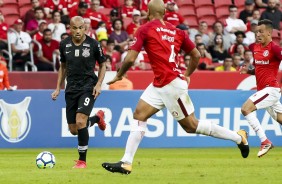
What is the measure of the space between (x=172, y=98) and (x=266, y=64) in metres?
4.25

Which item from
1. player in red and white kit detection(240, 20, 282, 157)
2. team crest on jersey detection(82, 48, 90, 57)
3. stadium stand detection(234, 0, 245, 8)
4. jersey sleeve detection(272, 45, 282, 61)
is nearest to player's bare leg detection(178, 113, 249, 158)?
team crest on jersey detection(82, 48, 90, 57)

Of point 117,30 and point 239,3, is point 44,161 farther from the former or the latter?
point 239,3

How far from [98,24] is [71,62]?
9.77 meters

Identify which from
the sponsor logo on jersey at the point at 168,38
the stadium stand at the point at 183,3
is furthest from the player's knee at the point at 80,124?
the stadium stand at the point at 183,3

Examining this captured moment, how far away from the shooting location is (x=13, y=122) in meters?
18.1

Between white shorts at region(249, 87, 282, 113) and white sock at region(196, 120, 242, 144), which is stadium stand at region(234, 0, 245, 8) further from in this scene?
white sock at region(196, 120, 242, 144)

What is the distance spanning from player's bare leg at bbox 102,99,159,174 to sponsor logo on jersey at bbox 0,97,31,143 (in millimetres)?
7097

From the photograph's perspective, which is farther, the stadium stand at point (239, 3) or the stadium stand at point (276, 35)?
the stadium stand at point (239, 3)

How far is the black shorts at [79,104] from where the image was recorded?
42.5 feet

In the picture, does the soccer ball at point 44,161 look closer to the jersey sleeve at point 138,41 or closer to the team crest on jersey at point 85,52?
the team crest on jersey at point 85,52

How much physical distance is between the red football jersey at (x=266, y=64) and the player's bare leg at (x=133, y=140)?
4.34m

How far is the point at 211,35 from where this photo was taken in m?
24.1

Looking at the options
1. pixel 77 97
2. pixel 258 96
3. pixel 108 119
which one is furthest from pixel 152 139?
pixel 77 97

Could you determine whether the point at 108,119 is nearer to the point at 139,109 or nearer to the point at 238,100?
the point at 238,100
